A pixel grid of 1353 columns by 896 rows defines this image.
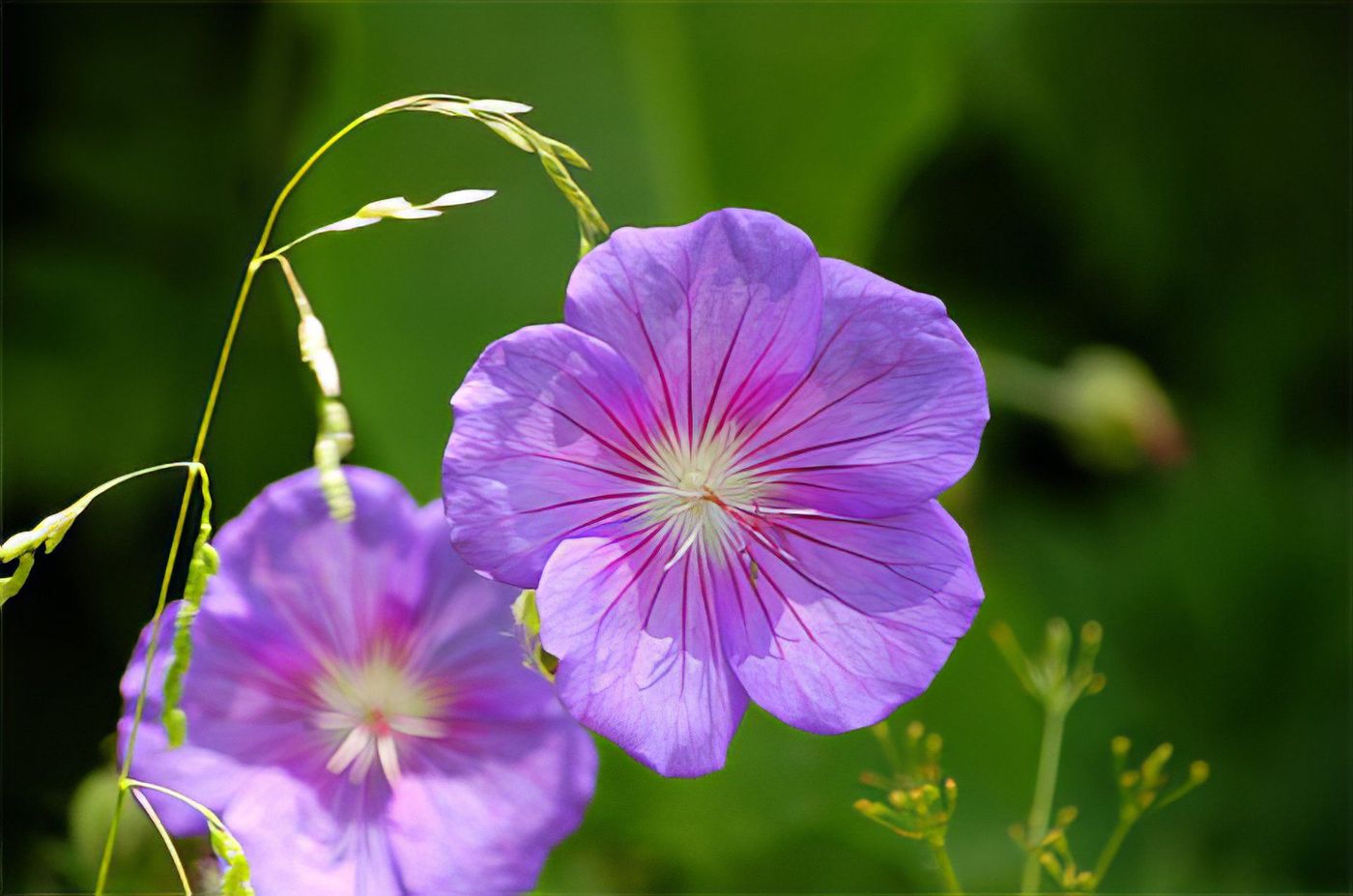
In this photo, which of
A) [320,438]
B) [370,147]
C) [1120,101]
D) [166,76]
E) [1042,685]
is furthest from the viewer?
[1120,101]

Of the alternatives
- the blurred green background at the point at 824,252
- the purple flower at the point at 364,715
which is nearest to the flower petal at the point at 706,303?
the purple flower at the point at 364,715

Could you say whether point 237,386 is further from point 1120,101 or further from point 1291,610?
point 1291,610

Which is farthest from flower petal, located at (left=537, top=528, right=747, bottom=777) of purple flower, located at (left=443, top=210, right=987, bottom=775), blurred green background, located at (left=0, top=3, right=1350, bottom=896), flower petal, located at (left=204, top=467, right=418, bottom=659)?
blurred green background, located at (left=0, top=3, right=1350, bottom=896)

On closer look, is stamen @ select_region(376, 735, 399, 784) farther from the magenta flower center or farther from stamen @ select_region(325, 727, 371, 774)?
the magenta flower center

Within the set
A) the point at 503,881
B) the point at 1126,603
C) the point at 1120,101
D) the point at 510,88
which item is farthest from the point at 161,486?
the point at 1120,101

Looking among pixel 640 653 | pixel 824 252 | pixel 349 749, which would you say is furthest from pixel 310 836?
pixel 824 252

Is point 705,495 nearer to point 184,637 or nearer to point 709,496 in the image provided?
point 709,496
